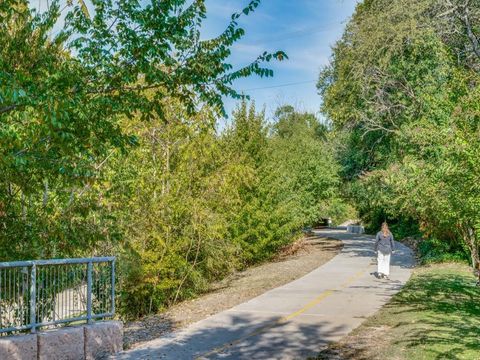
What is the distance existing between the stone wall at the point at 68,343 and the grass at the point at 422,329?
325 cm

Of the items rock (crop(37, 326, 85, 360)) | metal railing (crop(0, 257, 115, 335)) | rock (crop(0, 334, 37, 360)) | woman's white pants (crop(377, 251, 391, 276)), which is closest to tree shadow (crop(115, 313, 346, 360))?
rock (crop(37, 326, 85, 360))

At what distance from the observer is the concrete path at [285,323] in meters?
8.53

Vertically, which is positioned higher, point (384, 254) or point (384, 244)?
point (384, 244)

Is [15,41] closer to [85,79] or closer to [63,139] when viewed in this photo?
[85,79]

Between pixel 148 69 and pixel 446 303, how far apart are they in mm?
8812

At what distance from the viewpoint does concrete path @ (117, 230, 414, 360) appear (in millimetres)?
8531

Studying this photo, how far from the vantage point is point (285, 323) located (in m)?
10.6

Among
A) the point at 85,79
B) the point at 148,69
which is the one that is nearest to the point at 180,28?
the point at 148,69

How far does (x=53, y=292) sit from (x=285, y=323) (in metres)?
4.39

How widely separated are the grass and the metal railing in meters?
3.68

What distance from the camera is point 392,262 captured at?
897 inches

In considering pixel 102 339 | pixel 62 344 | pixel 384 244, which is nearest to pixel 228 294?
pixel 384 244

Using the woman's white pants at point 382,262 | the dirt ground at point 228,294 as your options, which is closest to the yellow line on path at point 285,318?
the woman's white pants at point 382,262

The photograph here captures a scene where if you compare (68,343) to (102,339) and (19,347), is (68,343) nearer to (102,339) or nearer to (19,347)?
(102,339)
